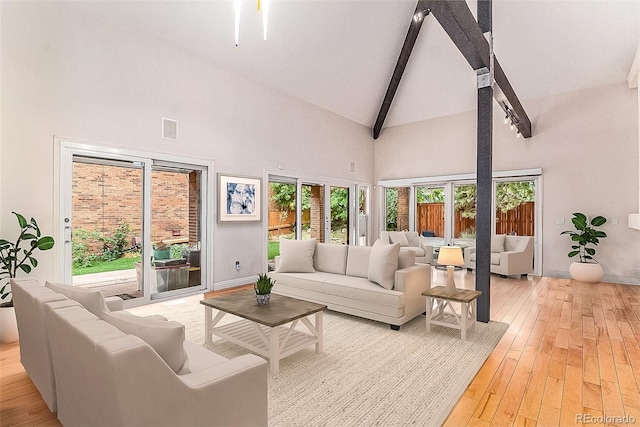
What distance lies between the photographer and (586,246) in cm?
661

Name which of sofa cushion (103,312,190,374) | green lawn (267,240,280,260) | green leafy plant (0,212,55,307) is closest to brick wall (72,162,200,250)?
green leafy plant (0,212,55,307)

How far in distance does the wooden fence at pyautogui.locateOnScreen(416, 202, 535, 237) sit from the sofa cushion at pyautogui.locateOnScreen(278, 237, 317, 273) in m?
4.79

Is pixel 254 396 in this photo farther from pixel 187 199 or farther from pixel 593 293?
pixel 593 293

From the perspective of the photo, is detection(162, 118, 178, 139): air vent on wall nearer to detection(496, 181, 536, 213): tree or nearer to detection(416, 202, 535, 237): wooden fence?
detection(416, 202, 535, 237): wooden fence

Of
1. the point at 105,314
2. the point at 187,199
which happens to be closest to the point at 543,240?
the point at 187,199

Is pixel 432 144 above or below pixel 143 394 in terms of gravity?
above

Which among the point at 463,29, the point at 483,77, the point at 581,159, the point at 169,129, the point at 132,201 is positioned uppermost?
the point at 463,29

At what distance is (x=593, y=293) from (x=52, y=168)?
26.5 ft

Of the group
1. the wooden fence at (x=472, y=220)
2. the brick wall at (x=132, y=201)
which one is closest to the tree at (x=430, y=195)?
the wooden fence at (x=472, y=220)

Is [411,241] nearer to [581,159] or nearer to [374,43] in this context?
[581,159]

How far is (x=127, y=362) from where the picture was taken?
130 centimetres

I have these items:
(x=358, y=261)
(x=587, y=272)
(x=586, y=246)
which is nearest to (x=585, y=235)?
(x=586, y=246)

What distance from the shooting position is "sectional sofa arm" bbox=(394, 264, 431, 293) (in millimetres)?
3811

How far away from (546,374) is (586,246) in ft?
17.1
